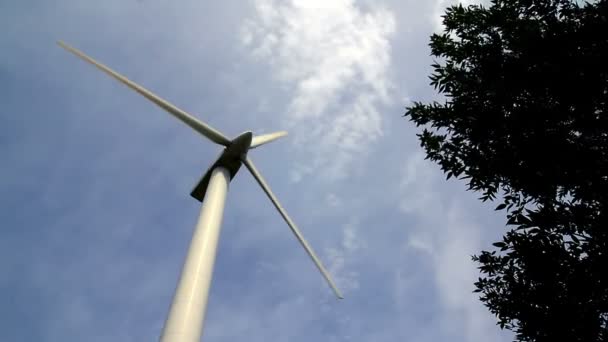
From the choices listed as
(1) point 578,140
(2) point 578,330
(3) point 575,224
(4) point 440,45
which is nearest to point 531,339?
(2) point 578,330

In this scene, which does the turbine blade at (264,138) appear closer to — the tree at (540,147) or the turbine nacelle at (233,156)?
the turbine nacelle at (233,156)

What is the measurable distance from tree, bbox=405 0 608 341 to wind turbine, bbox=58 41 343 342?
24.8 ft

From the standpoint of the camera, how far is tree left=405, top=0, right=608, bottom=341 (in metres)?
10.6

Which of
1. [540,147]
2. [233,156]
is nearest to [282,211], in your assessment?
[233,156]

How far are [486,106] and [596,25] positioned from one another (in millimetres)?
3939

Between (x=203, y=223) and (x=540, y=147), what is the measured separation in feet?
34.1

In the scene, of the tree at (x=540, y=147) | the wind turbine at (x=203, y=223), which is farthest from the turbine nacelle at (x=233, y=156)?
the tree at (x=540, y=147)

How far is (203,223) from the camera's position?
472 inches

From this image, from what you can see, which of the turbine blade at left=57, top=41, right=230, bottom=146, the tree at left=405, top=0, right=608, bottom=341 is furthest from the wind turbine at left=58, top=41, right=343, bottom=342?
the tree at left=405, top=0, right=608, bottom=341

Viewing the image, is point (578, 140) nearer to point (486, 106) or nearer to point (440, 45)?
point (486, 106)

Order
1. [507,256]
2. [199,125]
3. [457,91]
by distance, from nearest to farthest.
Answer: [507,256], [457,91], [199,125]

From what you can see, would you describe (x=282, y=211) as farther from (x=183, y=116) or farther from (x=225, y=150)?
(x=183, y=116)

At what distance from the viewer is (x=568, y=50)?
12.9 meters

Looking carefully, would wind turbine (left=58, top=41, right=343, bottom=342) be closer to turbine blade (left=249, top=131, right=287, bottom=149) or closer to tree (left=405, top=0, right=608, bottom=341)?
turbine blade (left=249, top=131, right=287, bottom=149)
